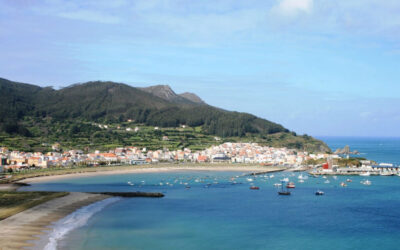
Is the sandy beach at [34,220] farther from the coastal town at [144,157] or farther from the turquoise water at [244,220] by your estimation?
the coastal town at [144,157]

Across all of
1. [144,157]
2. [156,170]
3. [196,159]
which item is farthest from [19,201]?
[196,159]

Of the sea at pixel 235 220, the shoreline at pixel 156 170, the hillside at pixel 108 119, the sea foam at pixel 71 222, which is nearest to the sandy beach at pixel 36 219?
the sea foam at pixel 71 222

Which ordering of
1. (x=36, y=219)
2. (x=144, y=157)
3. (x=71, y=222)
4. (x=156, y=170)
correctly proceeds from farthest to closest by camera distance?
1. (x=144, y=157)
2. (x=156, y=170)
3. (x=36, y=219)
4. (x=71, y=222)

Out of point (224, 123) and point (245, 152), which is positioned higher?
point (224, 123)

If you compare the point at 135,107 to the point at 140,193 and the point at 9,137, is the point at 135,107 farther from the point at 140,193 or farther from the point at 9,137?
the point at 140,193

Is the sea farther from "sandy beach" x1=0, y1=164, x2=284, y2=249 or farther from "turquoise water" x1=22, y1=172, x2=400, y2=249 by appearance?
"sandy beach" x1=0, y1=164, x2=284, y2=249

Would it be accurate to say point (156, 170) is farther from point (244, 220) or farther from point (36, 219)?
point (36, 219)

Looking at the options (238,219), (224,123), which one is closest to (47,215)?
(238,219)

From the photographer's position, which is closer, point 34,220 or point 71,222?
point 34,220
